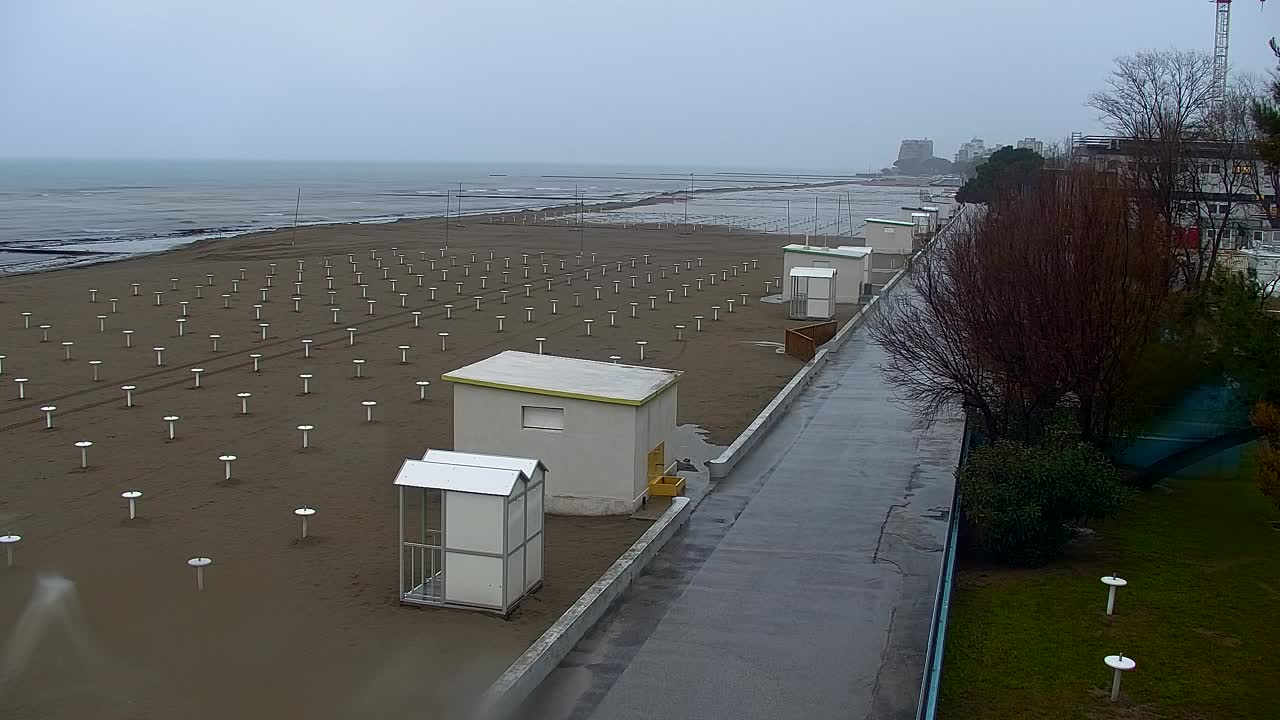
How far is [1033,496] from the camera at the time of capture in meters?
15.2

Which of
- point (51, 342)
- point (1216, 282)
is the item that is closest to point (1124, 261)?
point (1216, 282)

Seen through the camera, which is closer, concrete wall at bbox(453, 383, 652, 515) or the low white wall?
the low white wall

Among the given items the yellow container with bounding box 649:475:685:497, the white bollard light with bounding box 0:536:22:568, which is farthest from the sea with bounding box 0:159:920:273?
the yellow container with bounding box 649:475:685:497

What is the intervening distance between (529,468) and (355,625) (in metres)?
2.38

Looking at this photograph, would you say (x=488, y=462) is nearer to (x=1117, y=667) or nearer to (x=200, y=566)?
(x=200, y=566)

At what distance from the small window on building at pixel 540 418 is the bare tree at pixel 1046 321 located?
5.77 m

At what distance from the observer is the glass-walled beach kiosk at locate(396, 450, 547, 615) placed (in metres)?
12.6

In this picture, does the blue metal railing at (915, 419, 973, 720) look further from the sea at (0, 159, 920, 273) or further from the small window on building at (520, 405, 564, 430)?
the sea at (0, 159, 920, 273)

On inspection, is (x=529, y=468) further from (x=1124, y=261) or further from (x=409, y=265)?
(x=409, y=265)

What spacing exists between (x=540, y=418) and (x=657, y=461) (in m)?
1.85

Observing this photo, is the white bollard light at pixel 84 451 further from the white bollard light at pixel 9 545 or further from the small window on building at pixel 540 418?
the small window on building at pixel 540 418

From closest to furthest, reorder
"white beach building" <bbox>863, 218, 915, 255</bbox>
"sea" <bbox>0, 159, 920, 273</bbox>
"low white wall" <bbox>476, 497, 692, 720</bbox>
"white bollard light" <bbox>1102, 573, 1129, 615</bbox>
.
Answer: "low white wall" <bbox>476, 497, 692, 720</bbox> < "white bollard light" <bbox>1102, 573, 1129, 615</bbox> < "white beach building" <bbox>863, 218, 915, 255</bbox> < "sea" <bbox>0, 159, 920, 273</bbox>

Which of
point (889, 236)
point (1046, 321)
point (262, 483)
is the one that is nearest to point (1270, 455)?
point (1046, 321)

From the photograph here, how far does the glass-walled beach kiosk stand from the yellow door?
385 centimetres
